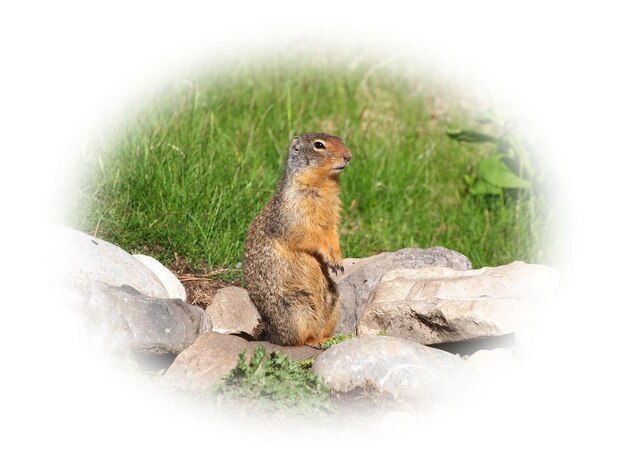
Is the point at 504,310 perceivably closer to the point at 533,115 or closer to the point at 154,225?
the point at 154,225

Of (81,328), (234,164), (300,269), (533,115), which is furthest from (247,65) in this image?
(81,328)

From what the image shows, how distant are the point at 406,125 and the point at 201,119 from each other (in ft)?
9.78

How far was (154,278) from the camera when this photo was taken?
6438 millimetres

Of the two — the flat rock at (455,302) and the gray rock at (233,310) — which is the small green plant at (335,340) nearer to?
the flat rock at (455,302)

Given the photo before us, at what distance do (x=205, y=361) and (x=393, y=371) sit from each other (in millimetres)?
1228

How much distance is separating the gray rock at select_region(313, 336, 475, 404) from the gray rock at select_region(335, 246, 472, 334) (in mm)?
1551

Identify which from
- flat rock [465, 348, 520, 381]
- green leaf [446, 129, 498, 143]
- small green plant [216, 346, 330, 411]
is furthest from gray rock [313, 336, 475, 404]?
green leaf [446, 129, 498, 143]

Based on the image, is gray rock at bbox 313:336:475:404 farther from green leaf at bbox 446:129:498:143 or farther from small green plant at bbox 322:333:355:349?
green leaf at bbox 446:129:498:143

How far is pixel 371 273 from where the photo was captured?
715 centimetres

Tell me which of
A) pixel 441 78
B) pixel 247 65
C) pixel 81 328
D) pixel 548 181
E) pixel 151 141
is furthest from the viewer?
pixel 441 78

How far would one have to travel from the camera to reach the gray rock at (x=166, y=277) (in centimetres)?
680

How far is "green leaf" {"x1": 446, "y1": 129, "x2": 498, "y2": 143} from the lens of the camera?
33.2 ft

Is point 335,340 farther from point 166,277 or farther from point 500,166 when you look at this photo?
point 500,166

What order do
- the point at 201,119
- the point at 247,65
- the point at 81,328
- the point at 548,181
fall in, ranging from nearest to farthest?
the point at 81,328 < the point at 201,119 < the point at 548,181 < the point at 247,65
